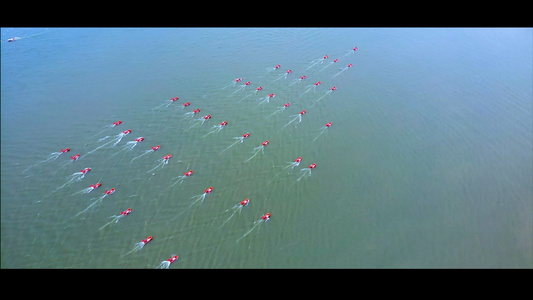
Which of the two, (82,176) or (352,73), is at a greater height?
(352,73)

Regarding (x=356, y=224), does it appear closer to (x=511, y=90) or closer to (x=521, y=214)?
(x=521, y=214)

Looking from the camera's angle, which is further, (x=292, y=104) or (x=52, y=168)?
(x=292, y=104)

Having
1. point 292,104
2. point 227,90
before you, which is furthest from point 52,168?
point 292,104

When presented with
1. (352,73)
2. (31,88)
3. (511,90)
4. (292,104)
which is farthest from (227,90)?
(511,90)

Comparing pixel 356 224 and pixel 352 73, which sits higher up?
pixel 352 73
